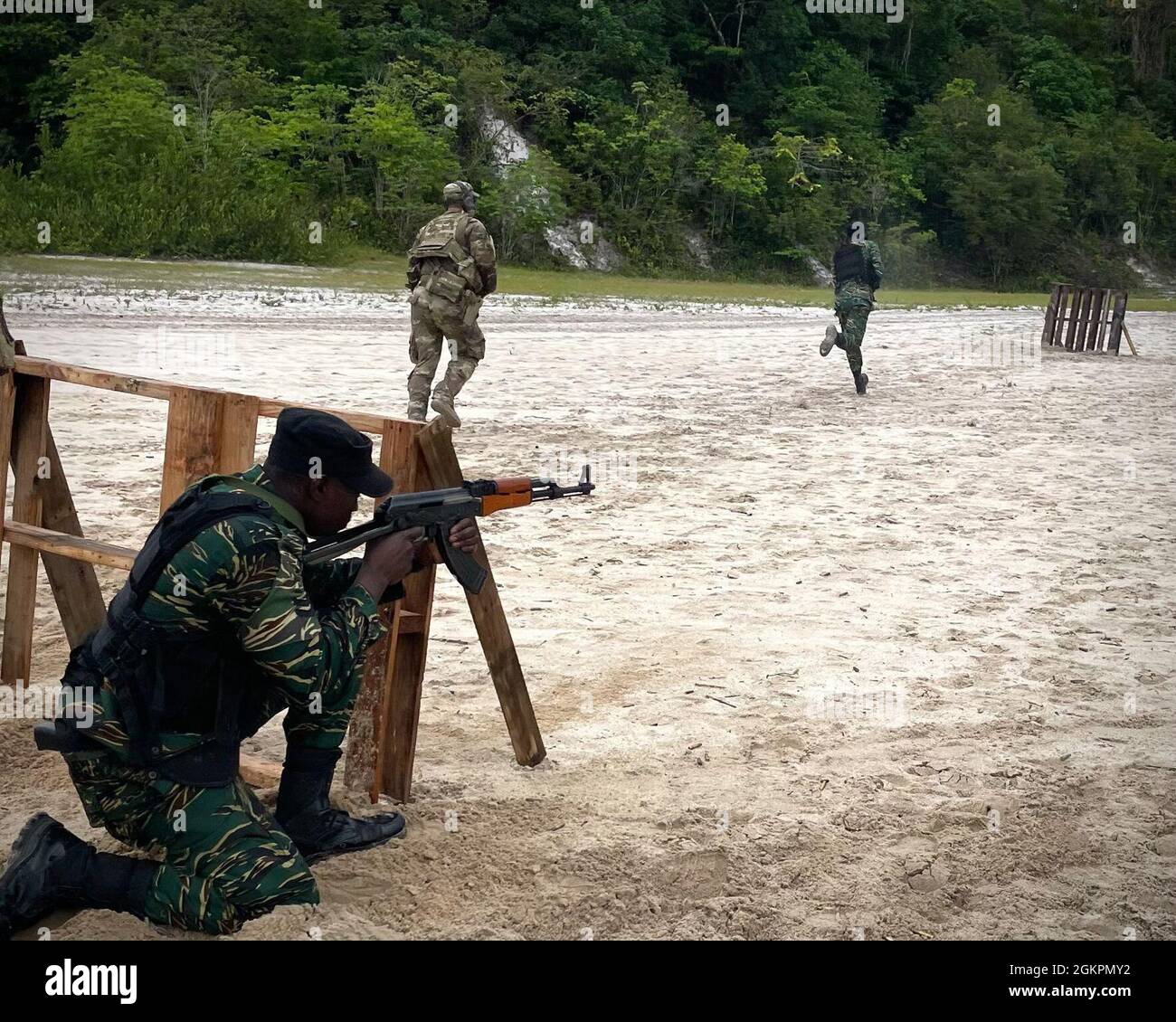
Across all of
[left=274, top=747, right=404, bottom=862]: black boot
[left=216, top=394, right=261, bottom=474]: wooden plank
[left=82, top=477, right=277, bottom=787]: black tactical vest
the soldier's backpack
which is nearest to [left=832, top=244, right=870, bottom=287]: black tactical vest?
the soldier's backpack

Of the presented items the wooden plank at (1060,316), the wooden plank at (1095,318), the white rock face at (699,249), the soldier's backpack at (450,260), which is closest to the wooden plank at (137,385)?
the soldier's backpack at (450,260)

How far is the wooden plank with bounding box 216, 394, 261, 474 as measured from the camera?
4.20m

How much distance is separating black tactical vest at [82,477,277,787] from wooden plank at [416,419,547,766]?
27.5 inches

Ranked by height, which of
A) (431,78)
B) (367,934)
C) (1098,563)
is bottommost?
(367,934)

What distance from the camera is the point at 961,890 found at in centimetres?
388

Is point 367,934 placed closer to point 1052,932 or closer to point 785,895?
point 785,895

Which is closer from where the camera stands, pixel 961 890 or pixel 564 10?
pixel 961 890

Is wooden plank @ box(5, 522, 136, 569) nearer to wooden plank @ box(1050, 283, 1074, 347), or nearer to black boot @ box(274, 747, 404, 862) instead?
black boot @ box(274, 747, 404, 862)

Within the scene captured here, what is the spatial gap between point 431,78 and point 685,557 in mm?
28278

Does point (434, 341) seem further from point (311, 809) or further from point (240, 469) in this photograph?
point (311, 809)

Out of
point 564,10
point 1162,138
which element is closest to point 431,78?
point 564,10

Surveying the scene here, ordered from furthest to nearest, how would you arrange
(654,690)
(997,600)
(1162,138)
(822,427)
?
(1162,138) < (822,427) < (997,600) < (654,690)

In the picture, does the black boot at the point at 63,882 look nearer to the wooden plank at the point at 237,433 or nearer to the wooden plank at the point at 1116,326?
the wooden plank at the point at 237,433
